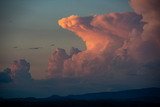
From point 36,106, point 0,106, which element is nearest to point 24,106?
point 36,106

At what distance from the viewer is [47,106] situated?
144m

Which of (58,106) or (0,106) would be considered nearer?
(0,106)

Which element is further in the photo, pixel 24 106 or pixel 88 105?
pixel 88 105

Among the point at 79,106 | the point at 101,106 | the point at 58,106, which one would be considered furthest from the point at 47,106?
the point at 101,106

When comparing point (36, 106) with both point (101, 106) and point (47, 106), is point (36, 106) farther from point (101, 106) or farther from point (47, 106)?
point (101, 106)

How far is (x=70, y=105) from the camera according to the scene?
151m

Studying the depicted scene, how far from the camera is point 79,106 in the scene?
5689 inches

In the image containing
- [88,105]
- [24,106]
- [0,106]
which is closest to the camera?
[0,106]

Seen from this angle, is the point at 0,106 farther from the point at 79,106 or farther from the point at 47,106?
the point at 79,106

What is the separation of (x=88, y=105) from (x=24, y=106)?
91.8ft

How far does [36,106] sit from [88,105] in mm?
22526

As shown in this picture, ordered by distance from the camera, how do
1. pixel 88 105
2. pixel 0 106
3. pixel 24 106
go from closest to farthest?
pixel 0 106 → pixel 24 106 → pixel 88 105

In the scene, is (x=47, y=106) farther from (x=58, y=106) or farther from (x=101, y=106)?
(x=101, y=106)

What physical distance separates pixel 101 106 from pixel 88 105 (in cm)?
620
